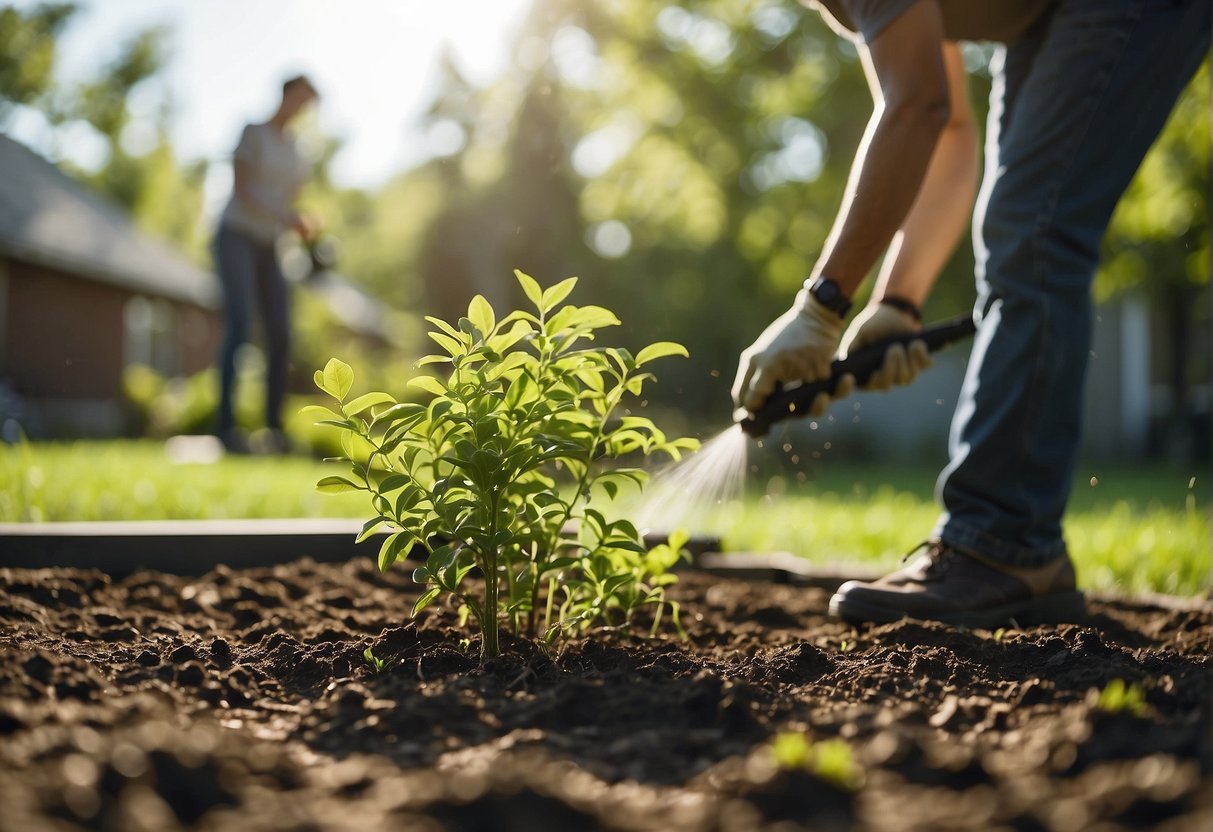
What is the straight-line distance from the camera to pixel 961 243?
16.7m

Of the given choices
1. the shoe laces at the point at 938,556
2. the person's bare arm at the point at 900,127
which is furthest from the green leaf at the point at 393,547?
the shoe laces at the point at 938,556

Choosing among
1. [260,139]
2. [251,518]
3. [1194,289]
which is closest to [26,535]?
[251,518]

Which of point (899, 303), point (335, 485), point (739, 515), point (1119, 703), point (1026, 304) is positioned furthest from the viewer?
point (739, 515)

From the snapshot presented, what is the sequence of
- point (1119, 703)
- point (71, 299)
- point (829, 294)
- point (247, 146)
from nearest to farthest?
point (1119, 703)
point (829, 294)
point (247, 146)
point (71, 299)

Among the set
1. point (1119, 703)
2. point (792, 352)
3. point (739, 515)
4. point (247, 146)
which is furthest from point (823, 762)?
point (247, 146)

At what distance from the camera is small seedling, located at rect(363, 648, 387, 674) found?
5.61 ft

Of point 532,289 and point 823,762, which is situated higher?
point 532,289

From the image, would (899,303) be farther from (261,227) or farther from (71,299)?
(71,299)

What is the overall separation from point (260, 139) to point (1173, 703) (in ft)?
23.1

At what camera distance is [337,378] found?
5.50 feet

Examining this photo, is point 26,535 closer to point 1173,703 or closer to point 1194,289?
point 1173,703

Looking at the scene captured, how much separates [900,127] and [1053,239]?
0.50 meters

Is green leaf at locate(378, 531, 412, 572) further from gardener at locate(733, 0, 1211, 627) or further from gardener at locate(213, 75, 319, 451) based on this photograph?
gardener at locate(213, 75, 319, 451)

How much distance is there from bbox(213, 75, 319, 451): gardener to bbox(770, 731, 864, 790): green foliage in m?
6.38
